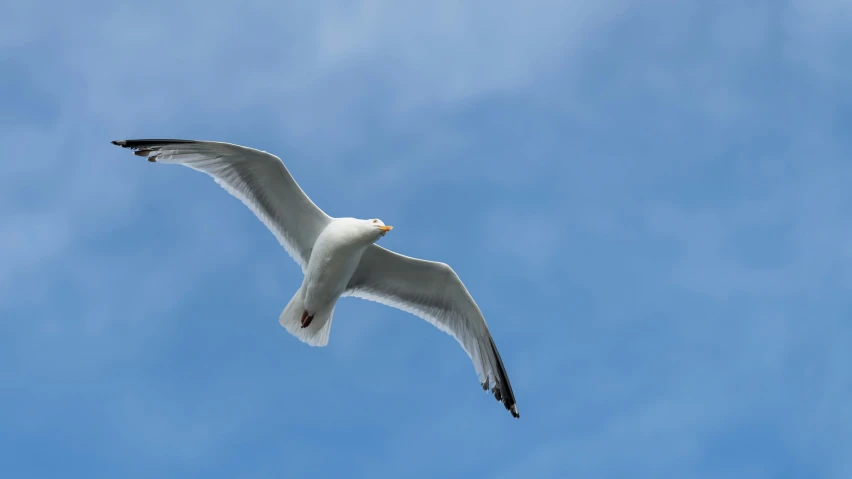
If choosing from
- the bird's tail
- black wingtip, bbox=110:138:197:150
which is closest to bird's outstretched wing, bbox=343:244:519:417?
the bird's tail

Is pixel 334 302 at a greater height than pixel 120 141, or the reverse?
pixel 120 141

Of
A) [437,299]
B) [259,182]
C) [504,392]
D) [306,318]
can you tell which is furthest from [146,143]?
[504,392]

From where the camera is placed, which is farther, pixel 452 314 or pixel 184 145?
pixel 452 314

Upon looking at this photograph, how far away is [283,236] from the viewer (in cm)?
1627

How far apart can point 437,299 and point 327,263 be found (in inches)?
97.7

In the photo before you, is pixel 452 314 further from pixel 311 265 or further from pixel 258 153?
pixel 258 153

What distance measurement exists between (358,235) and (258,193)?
6.26 feet

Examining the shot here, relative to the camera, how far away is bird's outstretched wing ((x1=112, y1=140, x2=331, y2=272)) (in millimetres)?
15469

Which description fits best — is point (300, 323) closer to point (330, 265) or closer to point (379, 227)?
point (330, 265)

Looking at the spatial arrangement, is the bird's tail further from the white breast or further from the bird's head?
the bird's head

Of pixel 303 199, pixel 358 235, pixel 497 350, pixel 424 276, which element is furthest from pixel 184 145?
pixel 497 350

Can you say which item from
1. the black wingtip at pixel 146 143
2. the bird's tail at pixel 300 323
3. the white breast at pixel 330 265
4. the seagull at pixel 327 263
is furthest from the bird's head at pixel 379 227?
the black wingtip at pixel 146 143

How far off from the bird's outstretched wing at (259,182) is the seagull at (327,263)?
2 cm

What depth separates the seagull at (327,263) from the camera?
50.6ft
